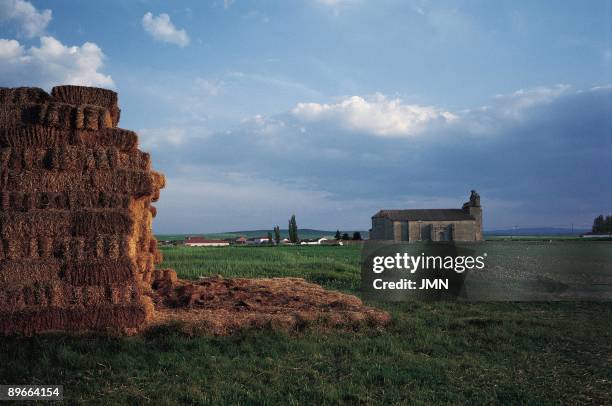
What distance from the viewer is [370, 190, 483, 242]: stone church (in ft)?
257

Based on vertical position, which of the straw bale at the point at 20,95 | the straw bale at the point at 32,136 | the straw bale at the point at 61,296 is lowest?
the straw bale at the point at 61,296

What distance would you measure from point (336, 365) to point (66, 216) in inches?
228

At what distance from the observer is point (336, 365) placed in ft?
21.6

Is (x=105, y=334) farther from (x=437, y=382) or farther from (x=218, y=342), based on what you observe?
(x=437, y=382)

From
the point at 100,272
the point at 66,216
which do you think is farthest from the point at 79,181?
the point at 100,272

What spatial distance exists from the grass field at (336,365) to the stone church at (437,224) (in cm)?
7135

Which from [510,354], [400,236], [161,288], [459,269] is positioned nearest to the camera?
[510,354]

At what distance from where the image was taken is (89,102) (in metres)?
9.61

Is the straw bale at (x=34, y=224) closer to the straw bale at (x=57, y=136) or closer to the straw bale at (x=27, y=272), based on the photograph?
the straw bale at (x=27, y=272)

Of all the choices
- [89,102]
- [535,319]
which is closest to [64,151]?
[89,102]

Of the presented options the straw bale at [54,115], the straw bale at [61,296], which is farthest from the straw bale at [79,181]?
the straw bale at [61,296]

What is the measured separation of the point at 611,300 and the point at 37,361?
604 inches

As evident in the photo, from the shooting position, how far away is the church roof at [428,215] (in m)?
80.0

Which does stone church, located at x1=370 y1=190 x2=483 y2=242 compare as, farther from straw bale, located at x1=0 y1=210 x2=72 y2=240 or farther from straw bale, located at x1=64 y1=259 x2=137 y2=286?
straw bale, located at x1=0 y1=210 x2=72 y2=240
